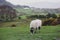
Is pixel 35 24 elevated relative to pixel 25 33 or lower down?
elevated

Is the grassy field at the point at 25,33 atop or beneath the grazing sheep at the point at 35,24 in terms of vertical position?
beneath

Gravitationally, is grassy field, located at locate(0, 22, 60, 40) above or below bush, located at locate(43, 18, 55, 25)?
below

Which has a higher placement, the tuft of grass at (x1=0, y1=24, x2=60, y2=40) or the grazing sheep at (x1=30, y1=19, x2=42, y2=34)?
the grazing sheep at (x1=30, y1=19, x2=42, y2=34)

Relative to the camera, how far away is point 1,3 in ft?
7.02

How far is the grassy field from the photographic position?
2057mm

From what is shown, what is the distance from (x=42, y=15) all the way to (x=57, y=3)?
239 millimetres

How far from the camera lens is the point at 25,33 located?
81.4 inches

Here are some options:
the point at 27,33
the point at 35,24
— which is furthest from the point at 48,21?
the point at 27,33

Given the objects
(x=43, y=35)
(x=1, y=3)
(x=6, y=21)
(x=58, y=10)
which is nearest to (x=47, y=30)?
(x=43, y=35)

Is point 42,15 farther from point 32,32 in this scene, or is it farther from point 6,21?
point 6,21

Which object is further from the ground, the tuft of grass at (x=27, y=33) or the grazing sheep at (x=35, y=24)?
the grazing sheep at (x=35, y=24)

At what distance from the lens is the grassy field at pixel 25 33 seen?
2057 millimetres

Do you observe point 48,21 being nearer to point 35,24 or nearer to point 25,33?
point 35,24

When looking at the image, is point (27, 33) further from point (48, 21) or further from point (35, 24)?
point (48, 21)
